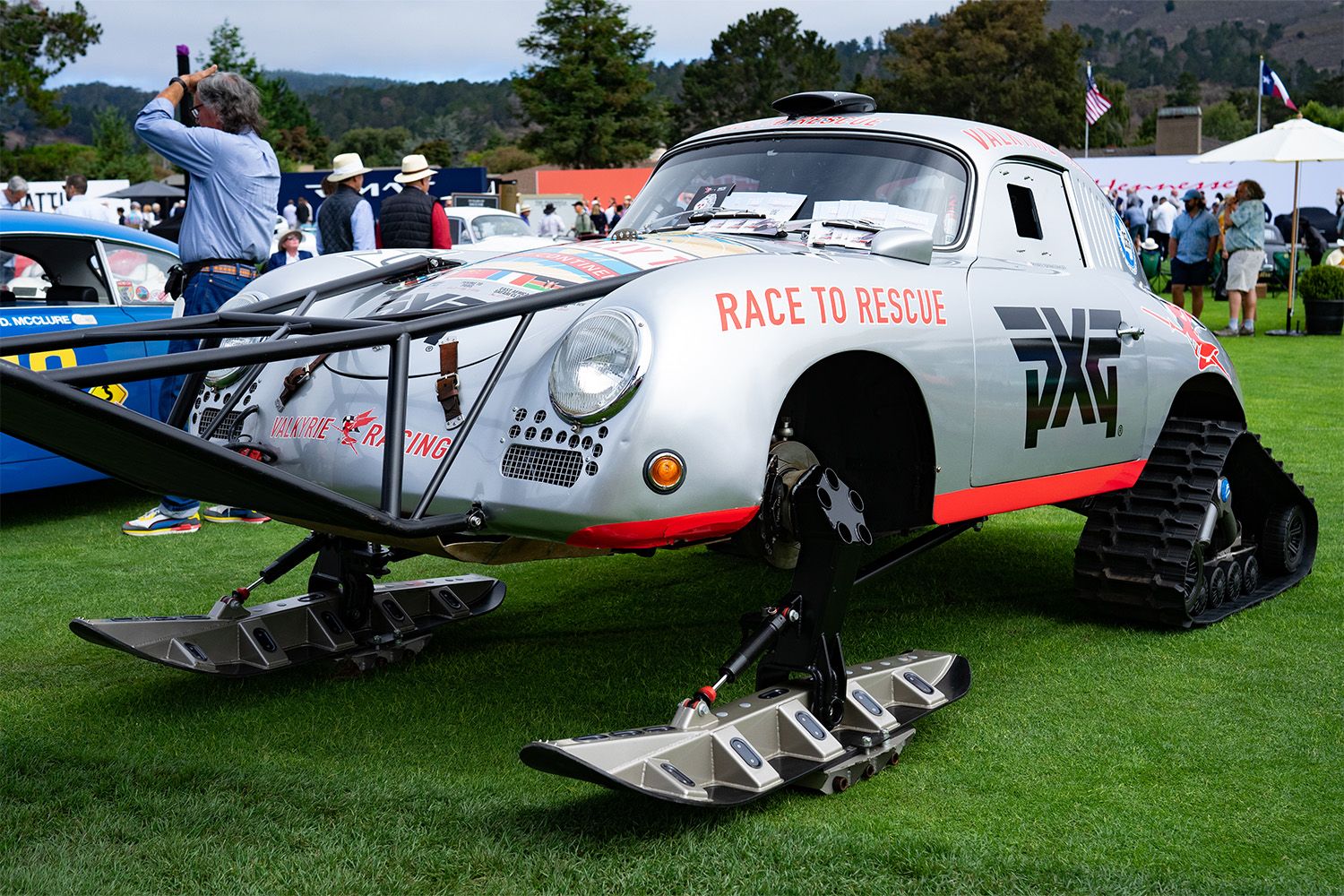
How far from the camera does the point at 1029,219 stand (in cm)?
420

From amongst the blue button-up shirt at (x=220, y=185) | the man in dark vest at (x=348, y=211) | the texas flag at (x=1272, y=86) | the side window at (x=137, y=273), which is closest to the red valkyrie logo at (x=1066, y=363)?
the blue button-up shirt at (x=220, y=185)

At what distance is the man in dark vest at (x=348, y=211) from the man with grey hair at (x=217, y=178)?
1.77 metres

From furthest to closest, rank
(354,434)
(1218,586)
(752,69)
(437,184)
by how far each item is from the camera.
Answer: (752,69) < (437,184) < (1218,586) < (354,434)

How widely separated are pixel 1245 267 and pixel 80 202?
1744 centimetres

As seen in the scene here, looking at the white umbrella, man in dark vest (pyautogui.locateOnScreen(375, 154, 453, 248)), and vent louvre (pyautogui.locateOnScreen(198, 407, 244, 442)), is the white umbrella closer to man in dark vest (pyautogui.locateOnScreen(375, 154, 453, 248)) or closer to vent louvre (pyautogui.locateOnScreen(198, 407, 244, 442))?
man in dark vest (pyautogui.locateOnScreen(375, 154, 453, 248))

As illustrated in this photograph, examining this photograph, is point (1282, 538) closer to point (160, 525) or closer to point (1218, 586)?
point (1218, 586)

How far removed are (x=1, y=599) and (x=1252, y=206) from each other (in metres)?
15.0

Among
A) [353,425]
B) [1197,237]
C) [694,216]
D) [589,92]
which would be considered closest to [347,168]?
[694,216]

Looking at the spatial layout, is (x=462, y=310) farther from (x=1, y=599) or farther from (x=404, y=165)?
(x=404, y=165)

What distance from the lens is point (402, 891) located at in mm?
2484

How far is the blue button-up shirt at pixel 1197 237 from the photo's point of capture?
51.9 ft

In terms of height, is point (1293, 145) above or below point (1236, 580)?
above

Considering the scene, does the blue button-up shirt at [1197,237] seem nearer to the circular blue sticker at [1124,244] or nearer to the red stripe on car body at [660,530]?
the circular blue sticker at [1124,244]

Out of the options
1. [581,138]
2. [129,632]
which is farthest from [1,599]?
[581,138]
